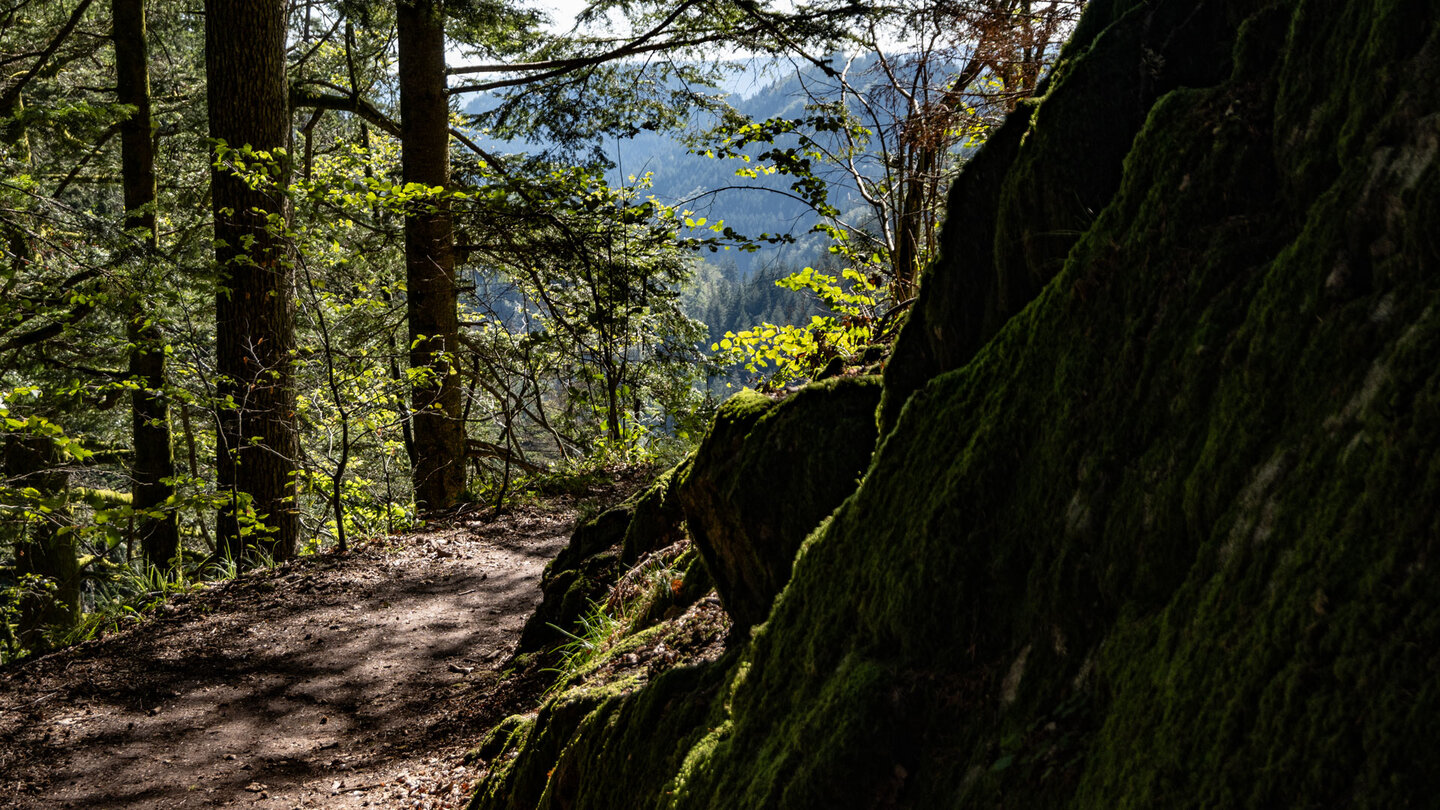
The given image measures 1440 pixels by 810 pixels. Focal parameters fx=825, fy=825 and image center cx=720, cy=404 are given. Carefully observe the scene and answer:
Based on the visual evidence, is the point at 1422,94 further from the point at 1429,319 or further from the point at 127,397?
the point at 127,397

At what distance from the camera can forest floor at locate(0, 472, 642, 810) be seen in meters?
4.59

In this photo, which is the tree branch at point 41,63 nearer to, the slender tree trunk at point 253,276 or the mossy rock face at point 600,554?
the slender tree trunk at point 253,276

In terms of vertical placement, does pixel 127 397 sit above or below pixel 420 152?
below

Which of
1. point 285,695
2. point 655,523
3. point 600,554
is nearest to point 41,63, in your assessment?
point 285,695

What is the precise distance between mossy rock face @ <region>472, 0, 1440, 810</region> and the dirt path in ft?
10.0

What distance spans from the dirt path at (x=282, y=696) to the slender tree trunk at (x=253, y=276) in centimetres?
113

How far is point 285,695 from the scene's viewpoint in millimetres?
5672

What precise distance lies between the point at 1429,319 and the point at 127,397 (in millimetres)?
14438

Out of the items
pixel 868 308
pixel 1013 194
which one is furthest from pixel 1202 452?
pixel 868 308

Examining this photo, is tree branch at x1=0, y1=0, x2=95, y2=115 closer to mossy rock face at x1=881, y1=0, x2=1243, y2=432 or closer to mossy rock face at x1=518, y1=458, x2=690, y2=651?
mossy rock face at x1=518, y1=458, x2=690, y2=651

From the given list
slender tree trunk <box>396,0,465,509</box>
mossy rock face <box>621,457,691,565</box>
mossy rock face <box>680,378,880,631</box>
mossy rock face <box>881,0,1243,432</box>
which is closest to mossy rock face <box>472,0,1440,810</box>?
mossy rock face <box>881,0,1243,432</box>

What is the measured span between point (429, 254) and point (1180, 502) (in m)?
9.96

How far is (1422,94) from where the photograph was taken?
141 cm

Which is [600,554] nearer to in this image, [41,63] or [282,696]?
[282,696]
